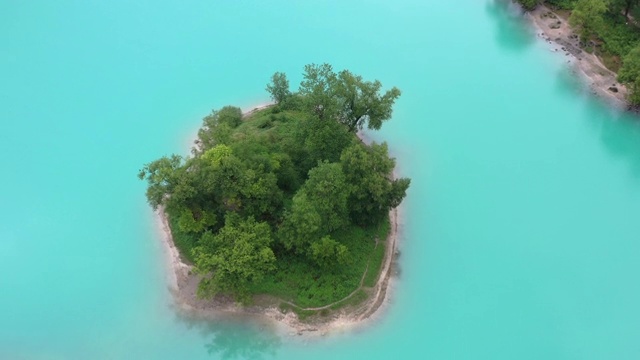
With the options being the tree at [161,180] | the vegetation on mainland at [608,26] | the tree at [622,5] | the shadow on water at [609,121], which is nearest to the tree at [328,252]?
the tree at [161,180]

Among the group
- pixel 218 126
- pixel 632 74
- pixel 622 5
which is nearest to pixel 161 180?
pixel 218 126

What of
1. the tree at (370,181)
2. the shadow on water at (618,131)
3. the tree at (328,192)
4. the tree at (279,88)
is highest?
the shadow on water at (618,131)

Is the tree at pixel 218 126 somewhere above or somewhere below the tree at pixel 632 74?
below

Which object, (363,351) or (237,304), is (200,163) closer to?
(237,304)

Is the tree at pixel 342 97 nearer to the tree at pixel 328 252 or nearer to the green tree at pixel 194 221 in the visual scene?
the tree at pixel 328 252

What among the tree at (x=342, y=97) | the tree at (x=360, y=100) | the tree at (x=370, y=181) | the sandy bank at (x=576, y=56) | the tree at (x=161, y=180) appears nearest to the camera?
the tree at (x=161, y=180)

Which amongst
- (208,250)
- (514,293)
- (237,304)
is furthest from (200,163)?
(514,293)

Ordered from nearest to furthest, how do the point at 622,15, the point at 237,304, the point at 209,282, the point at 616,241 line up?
the point at 209,282 < the point at 237,304 < the point at 616,241 < the point at 622,15

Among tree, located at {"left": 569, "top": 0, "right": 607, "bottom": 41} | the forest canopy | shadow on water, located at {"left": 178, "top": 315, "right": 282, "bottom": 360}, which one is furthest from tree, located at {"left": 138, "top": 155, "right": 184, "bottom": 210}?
tree, located at {"left": 569, "top": 0, "right": 607, "bottom": 41}
